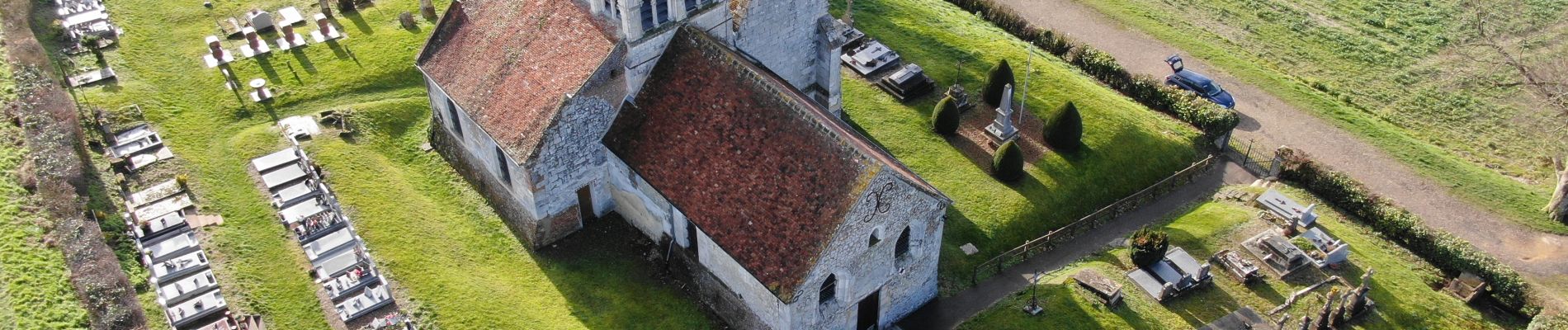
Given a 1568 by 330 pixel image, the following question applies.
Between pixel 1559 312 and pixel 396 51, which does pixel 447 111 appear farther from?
pixel 1559 312

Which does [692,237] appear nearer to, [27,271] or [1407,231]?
[27,271]

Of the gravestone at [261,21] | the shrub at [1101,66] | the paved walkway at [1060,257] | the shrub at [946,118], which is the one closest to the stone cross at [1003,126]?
the shrub at [946,118]

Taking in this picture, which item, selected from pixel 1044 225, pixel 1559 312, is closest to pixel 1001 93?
pixel 1044 225

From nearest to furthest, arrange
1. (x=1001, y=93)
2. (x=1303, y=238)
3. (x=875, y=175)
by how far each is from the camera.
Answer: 1. (x=875, y=175)
2. (x=1303, y=238)
3. (x=1001, y=93)

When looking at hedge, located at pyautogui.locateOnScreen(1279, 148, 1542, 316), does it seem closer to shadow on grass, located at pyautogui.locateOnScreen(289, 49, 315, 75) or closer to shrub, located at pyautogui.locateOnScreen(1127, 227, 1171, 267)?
shrub, located at pyautogui.locateOnScreen(1127, 227, 1171, 267)

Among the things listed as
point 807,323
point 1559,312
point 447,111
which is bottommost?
point 1559,312

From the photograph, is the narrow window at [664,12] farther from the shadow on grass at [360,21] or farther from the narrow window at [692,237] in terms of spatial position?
the shadow on grass at [360,21]

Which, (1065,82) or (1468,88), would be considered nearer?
(1065,82)

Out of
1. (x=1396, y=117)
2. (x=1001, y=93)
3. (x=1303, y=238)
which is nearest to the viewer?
(x=1303, y=238)
